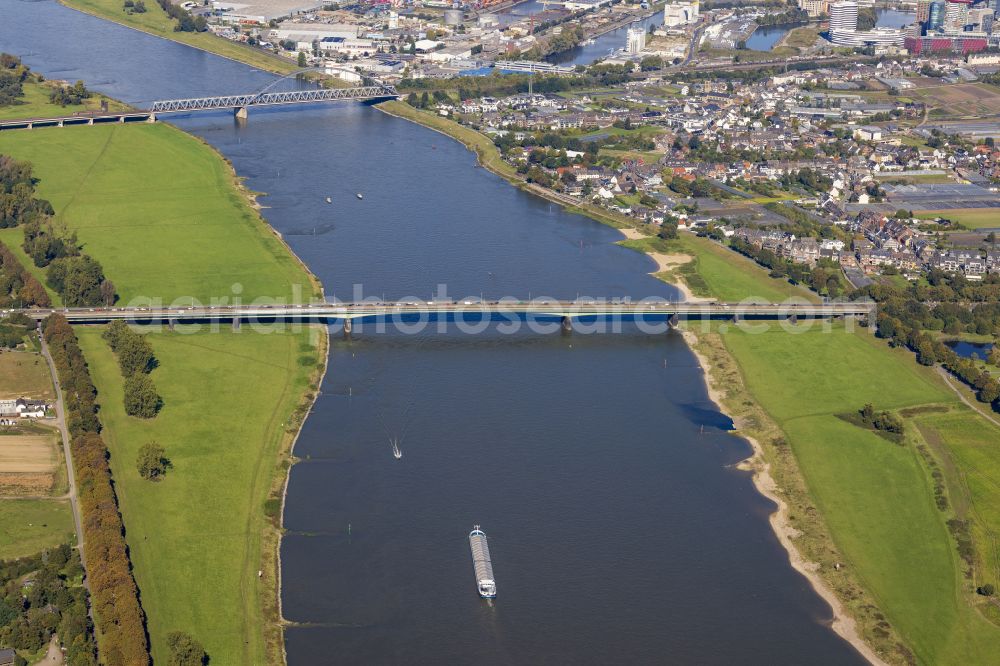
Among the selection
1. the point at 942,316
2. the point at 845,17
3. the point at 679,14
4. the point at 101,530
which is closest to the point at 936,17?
the point at 845,17

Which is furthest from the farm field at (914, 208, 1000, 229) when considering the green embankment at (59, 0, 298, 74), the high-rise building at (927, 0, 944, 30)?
the high-rise building at (927, 0, 944, 30)

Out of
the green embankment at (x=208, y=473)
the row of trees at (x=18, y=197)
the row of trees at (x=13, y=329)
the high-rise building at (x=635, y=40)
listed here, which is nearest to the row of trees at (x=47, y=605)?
the green embankment at (x=208, y=473)

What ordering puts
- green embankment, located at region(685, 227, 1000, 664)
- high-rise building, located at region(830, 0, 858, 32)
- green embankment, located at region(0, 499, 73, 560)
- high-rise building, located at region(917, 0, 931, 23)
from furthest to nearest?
1. high-rise building, located at region(917, 0, 931, 23)
2. high-rise building, located at region(830, 0, 858, 32)
3. green embankment, located at region(685, 227, 1000, 664)
4. green embankment, located at region(0, 499, 73, 560)

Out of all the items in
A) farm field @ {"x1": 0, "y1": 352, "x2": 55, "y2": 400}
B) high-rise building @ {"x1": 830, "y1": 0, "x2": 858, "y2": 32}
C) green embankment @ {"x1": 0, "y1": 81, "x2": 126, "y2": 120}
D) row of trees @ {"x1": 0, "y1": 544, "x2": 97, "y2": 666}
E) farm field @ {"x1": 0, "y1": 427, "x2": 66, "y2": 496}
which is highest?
high-rise building @ {"x1": 830, "y1": 0, "x2": 858, "y2": 32}

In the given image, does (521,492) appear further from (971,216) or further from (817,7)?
(817,7)

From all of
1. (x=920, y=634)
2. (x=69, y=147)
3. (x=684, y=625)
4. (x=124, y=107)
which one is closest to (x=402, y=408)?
(x=684, y=625)

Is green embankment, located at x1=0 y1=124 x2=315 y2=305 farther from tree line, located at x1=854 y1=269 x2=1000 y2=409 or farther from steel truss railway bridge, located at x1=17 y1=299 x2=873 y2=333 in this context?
tree line, located at x1=854 y1=269 x2=1000 y2=409

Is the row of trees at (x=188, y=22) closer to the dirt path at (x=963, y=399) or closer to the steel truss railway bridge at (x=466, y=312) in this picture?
the steel truss railway bridge at (x=466, y=312)
